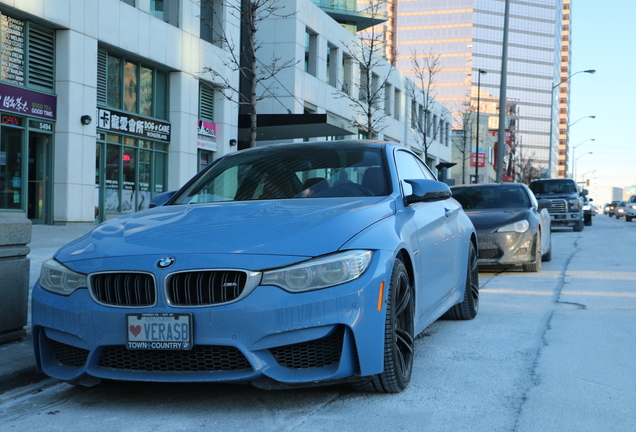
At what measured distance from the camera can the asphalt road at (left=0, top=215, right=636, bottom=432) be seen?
146 inches

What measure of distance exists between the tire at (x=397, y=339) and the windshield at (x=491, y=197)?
7.87 meters

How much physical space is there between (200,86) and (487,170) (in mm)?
62433

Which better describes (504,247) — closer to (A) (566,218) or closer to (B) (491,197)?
(B) (491,197)

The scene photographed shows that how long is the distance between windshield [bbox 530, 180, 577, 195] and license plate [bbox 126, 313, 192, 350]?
2567 cm

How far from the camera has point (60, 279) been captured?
4043 mm

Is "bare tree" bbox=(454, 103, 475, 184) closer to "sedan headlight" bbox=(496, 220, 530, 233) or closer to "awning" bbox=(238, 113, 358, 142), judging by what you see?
"awning" bbox=(238, 113, 358, 142)

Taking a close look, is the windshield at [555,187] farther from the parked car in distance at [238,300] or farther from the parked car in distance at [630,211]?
the parked car in distance at [238,300]

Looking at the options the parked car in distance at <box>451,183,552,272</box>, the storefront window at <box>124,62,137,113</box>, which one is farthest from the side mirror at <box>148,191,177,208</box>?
the storefront window at <box>124,62,137,113</box>

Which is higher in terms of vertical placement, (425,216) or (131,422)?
(425,216)

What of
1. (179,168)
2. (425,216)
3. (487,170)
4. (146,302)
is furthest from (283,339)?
(487,170)

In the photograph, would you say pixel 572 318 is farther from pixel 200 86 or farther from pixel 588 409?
pixel 200 86

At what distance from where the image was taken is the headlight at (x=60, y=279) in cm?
395

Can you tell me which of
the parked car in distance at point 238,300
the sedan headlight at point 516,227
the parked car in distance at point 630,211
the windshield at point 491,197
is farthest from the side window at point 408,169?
the parked car in distance at point 630,211

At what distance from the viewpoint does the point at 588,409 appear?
3959 millimetres
